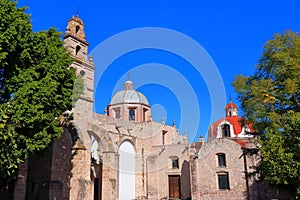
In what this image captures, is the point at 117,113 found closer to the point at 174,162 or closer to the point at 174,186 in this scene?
the point at 174,162

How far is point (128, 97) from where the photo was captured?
42344mm

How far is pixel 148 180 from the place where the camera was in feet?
106

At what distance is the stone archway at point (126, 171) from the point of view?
29.4 meters

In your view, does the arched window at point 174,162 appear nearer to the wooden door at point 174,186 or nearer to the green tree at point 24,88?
the wooden door at point 174,186

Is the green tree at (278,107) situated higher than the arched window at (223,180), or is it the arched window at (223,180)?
the green tree at (278,107)

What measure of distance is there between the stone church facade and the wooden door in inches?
0.4

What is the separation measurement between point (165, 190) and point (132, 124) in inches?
385

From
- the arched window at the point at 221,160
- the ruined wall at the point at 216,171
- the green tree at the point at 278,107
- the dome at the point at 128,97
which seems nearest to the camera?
the green tree at the point at 278,107

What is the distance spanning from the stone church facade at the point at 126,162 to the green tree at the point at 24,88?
Result: 201 centimetres

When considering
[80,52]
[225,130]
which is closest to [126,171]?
[80,52]

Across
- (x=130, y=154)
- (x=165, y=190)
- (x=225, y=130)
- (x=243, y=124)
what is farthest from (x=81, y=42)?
(x=225, y=130)

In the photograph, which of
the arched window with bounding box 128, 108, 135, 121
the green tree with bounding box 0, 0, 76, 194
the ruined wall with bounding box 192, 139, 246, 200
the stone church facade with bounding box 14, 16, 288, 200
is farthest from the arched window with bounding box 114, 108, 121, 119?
the green tree with bounding box 0, 0, 76, 194

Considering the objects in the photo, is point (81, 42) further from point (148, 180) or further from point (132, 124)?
point (148, 180)

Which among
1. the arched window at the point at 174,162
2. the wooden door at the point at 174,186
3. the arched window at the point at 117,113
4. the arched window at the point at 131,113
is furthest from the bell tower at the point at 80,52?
the arched window at the point at 131,113
